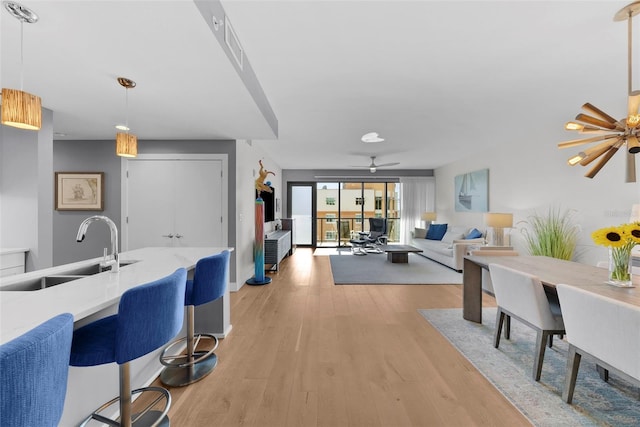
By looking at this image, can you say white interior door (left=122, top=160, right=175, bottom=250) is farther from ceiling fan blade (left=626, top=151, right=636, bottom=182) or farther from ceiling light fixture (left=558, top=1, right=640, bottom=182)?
ceiling fan blade (left=626, top=151, right=636, bottom=182)

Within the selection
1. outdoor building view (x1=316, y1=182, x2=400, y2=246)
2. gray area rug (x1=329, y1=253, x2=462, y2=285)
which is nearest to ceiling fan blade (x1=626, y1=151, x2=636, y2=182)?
gray area rug (x1=329, y1=253, x2=462, y2=285)

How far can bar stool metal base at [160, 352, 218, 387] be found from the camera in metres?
2.06

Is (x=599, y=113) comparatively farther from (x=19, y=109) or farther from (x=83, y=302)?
(x=19, y=109)

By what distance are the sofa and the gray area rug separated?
0.58 ft

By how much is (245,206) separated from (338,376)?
332 centimetres

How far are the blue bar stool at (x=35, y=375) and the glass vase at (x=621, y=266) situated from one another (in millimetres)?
2934

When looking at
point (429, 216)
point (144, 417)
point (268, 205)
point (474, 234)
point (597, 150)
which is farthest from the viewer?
point (429, 216)

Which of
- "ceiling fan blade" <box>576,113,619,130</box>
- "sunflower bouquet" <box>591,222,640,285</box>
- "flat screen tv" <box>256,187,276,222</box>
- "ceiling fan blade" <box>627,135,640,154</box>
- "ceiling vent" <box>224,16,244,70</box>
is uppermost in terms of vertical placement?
"ceiling vent" <box>224,16,244,70</box>

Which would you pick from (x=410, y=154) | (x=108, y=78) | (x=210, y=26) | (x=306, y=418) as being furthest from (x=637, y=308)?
(x=410, y=154)

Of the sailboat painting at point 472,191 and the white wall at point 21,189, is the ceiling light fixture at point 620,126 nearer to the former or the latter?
the sailboat painting at point 472,191

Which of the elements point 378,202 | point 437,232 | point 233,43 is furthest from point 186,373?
point 378,202

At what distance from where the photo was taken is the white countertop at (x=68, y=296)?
40.9 inches

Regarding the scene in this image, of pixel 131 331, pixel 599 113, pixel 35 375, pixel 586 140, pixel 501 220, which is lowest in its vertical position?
pixel 131 331

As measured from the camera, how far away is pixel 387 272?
5484 mm
